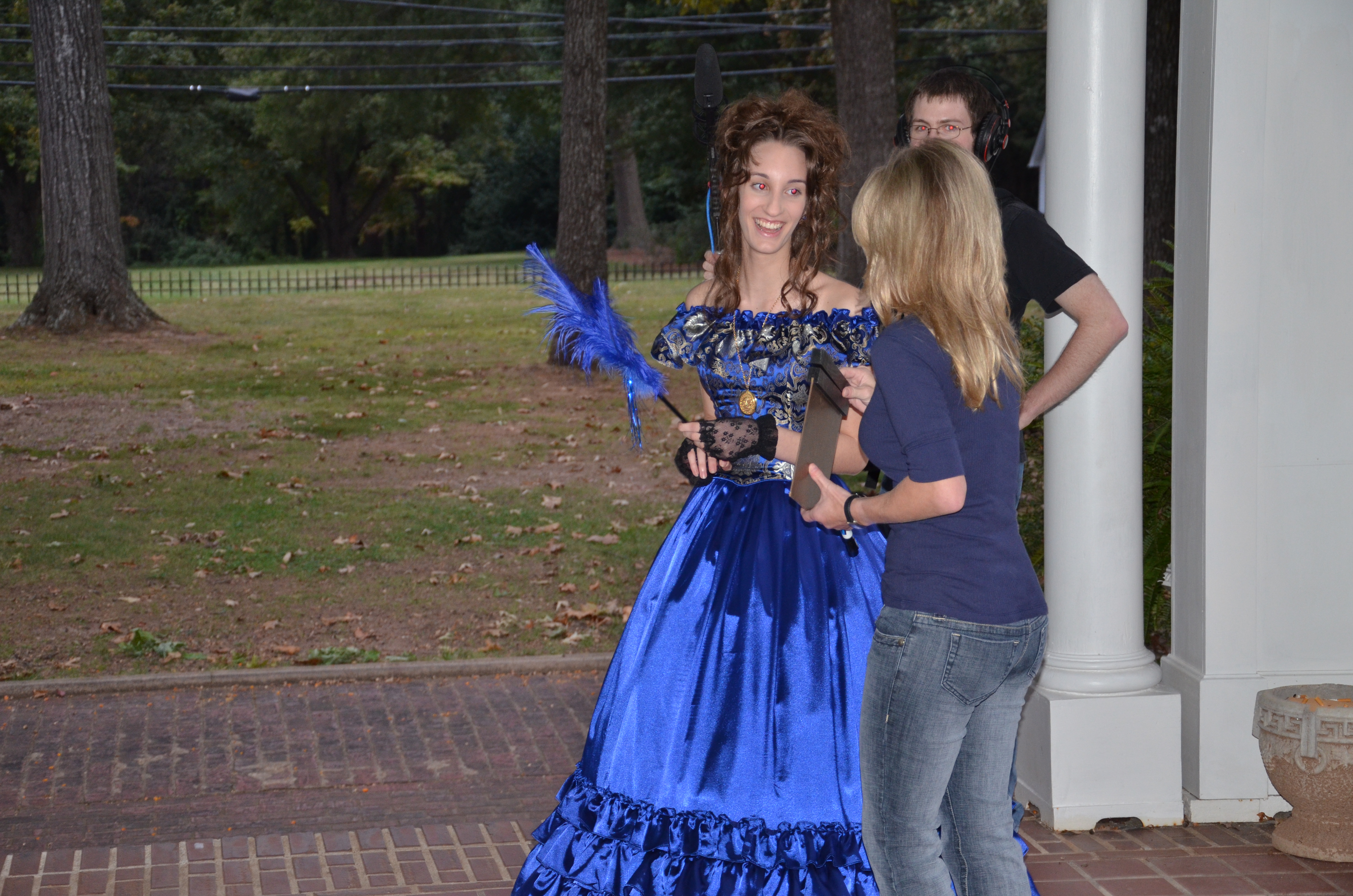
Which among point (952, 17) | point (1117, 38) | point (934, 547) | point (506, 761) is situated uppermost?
point (952, 17)

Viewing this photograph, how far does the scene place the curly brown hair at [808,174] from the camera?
355 centimetres

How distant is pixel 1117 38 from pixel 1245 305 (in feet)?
3.09

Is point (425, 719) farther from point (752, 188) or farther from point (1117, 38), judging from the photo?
point (1117, 38)

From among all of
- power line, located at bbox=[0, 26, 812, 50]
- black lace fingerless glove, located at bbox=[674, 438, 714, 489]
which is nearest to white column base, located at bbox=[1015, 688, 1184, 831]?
black lace fingerless glove, located at bbox=[674, 438, 714, 489]

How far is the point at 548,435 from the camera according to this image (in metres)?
13.3

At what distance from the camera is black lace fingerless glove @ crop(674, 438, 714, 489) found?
349 centimetres

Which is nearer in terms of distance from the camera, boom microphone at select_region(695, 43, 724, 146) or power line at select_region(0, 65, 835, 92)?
boom microphone at select_region(695, 43, 724, 146)

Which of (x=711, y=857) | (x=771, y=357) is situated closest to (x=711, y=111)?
(x=771, y=357)

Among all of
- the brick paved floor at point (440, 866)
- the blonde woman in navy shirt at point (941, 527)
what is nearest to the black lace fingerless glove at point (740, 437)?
the blonde woman in navy shirt at point (941, 527)

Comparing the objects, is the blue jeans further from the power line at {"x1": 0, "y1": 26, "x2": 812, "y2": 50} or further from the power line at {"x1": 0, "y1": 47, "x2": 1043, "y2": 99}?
the power line at {"x1": 0, "y1": 26, "x2": 812, "y2": 50}

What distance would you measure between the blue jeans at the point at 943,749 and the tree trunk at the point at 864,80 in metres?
10.6

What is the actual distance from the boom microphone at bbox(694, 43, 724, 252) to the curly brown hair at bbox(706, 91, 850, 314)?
0.02m

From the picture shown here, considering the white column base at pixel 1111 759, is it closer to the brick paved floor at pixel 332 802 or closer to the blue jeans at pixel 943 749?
the brick paved floor at pixel 332 802

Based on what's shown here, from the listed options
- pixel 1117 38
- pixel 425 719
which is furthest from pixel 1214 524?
pixel 425 719
